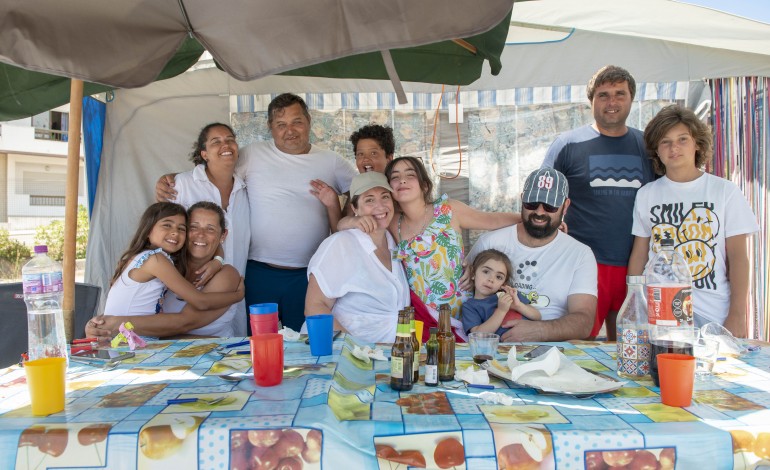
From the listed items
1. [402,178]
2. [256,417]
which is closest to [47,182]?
[402,178]

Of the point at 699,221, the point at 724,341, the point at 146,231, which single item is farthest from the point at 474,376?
the point at 146,231

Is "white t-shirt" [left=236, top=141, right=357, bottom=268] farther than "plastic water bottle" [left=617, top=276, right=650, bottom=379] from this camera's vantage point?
Yes

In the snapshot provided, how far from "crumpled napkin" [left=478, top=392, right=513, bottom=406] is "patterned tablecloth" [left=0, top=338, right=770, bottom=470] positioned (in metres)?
0.02

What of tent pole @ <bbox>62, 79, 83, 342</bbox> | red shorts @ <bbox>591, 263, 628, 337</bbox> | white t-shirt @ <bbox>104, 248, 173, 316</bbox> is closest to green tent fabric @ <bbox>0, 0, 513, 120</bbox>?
tent pole @ <bbox>62, 79, 83, 342</bbox>

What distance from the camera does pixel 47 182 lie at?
662 inches

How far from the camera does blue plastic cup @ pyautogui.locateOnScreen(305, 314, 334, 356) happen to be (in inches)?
72.8

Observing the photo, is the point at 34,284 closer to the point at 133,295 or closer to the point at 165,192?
the point at 133,295

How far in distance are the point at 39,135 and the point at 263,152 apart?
16.0 metres

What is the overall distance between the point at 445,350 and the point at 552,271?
120 centimetres

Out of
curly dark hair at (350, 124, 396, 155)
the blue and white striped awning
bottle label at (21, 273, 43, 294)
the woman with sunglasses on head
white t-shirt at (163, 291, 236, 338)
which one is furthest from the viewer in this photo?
the blue and white striped awning

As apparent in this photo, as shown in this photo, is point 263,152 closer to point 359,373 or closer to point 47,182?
point 359,373

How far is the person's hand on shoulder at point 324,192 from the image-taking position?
345cm

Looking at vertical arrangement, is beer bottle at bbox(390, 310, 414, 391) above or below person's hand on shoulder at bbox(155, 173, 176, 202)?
below

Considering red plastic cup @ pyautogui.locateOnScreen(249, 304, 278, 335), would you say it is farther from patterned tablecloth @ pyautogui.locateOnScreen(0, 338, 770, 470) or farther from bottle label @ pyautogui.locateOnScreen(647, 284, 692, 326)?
bottle label @ pyautogui.locateOnScreen(647, 284, 692, 326)
